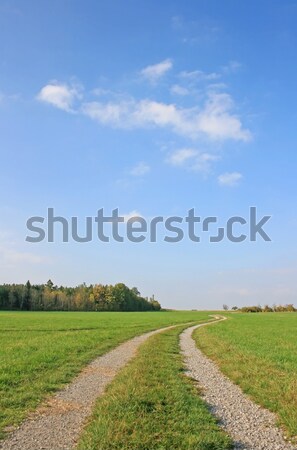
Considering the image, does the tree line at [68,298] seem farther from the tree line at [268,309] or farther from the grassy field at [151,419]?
the grassy field at [151,419]

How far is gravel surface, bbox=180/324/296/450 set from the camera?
806cm

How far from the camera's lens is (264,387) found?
13.2 meters

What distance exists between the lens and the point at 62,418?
9.44m

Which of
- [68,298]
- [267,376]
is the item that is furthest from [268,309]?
[267,376]

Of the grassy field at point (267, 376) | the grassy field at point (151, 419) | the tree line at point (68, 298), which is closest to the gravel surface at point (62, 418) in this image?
the grassy field at point (151, 419)

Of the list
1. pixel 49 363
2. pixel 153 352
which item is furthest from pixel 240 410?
pixel 153 352

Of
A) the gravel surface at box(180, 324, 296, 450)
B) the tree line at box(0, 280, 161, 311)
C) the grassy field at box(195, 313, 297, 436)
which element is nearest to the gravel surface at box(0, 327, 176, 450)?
the gravel surface at box(180, 324, 296, 450)

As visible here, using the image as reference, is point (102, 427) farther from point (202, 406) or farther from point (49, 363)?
point (49, 363)

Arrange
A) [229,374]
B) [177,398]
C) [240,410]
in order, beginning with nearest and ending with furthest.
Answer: [240,410] → [177,398] → [229,374]

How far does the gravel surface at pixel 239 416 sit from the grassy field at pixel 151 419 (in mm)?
337

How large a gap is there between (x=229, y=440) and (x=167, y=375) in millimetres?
7081

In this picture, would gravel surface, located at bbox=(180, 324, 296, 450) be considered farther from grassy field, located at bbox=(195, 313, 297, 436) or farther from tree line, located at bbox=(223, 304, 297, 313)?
tree line, located at bbox=(223, 304, 297, 313)

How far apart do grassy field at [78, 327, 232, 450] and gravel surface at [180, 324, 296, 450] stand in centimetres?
34

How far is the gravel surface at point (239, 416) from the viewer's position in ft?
26.5
